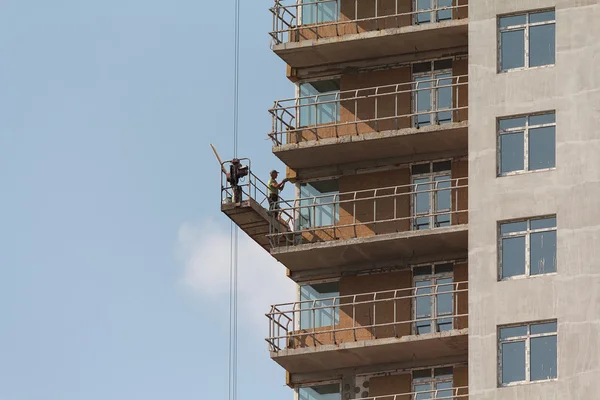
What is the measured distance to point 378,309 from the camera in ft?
317

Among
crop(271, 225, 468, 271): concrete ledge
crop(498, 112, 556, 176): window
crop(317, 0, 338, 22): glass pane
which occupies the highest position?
crop(317, 0, 338, 22): glass pane

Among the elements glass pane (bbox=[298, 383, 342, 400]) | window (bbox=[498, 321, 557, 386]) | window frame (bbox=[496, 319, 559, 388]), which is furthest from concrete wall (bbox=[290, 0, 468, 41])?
window (bbox=[498, 321, 557, 386])

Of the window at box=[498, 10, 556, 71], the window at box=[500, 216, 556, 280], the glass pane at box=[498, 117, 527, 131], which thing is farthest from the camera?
the window at box=[498, 10, 556, 71]

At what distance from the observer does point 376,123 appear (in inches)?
3863

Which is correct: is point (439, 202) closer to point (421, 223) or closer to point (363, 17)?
point (421, 223)

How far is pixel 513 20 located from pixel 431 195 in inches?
243

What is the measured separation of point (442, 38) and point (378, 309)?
351 inches

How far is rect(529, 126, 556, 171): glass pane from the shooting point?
3671 inches

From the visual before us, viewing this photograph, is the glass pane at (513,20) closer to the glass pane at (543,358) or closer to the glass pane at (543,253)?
the glass pane at (543,253)

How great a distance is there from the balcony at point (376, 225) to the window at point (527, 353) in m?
4.50

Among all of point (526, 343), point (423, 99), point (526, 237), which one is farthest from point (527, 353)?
point (423, 99)

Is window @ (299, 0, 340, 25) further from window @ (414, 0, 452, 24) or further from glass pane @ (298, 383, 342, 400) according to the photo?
glass pane @ (298, 383, 342, 400)

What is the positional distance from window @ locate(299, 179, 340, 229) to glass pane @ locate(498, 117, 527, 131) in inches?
259

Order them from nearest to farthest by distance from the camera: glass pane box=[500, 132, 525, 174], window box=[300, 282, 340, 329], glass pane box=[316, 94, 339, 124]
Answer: glass pane box=[500, 132, 525, 174] → window box=[300, 282, 340, 329] → glass pane box=[316, 94, 339, 124]
